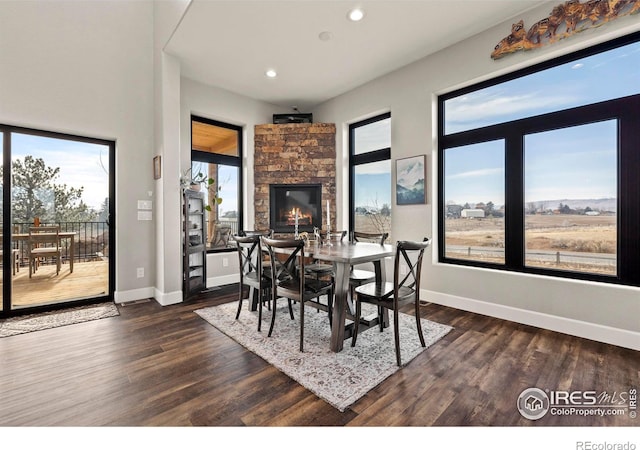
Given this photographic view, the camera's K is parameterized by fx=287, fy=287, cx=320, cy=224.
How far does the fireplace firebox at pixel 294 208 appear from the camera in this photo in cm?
487

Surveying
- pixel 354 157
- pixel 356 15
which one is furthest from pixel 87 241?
pixel 356 15

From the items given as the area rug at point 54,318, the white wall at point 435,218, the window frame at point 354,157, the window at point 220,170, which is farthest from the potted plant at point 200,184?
the white wall at point 435,218

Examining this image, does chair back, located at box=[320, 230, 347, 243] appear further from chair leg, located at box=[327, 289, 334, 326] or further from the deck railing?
the deck railing

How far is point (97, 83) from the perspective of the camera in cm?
346

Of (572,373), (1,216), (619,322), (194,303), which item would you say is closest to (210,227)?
(194,303)

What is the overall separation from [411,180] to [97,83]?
4.06 metres

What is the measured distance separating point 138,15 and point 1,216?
114 inches

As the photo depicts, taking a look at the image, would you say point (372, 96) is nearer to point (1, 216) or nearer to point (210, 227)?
point (210, 227)

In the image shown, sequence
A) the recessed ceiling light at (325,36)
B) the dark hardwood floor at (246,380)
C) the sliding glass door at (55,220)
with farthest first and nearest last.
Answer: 1. the recessed ceiling light at (325,36)
2. the sliding glass door at (55,220)
3. the dark hardwood floor at (246,380)

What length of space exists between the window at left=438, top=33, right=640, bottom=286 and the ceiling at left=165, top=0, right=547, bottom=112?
0.72 m

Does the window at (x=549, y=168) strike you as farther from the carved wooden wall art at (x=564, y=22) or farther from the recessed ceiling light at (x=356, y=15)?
the recessed ceiling light at (x=356, y=15)

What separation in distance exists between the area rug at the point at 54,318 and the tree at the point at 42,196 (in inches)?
41.3

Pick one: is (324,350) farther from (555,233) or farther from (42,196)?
(42,196)

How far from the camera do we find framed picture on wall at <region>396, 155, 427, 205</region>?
3.70 meters
